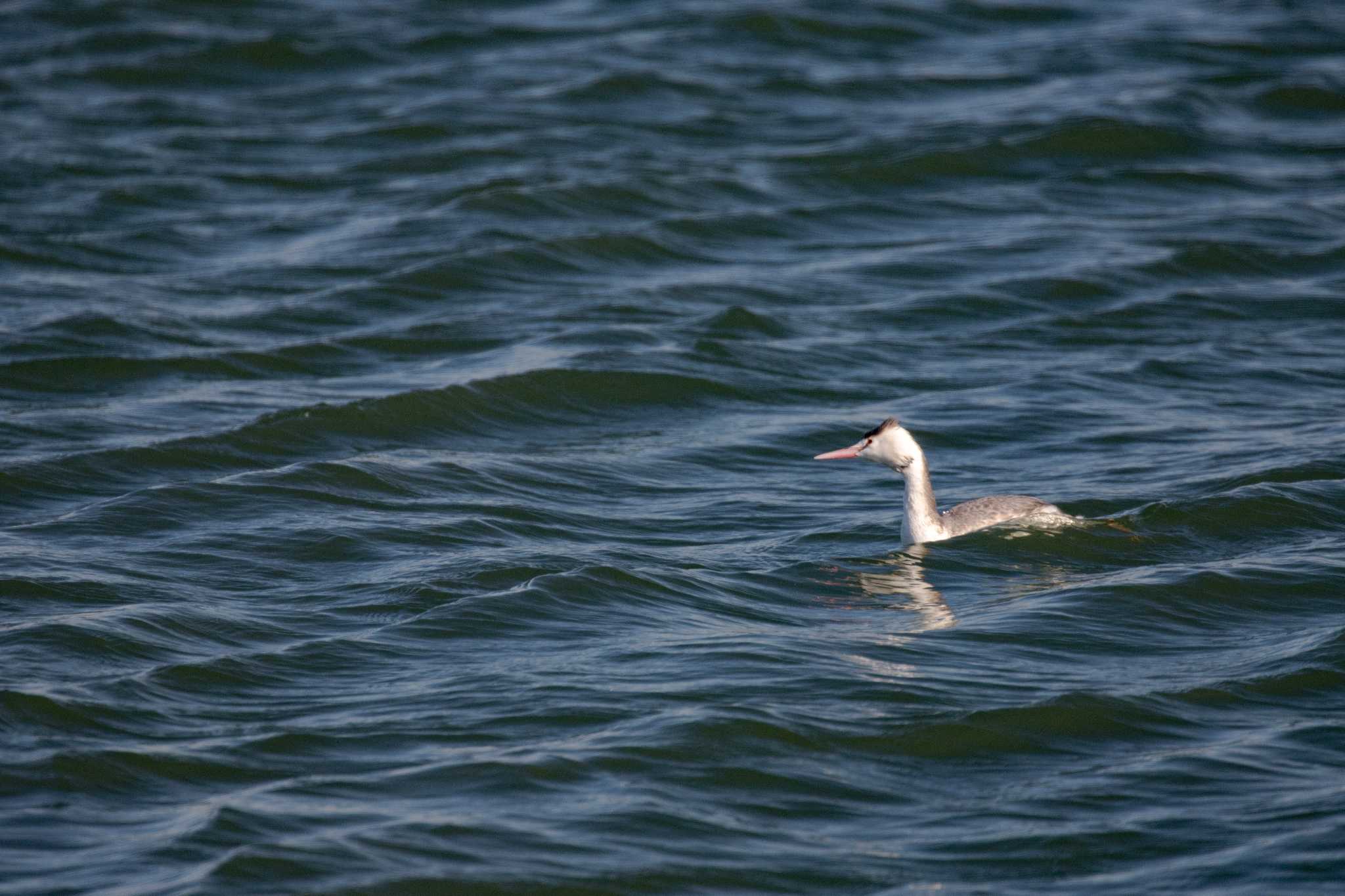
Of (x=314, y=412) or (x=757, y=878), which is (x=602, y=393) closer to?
(x=314, y=412)

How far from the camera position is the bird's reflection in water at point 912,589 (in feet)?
32.0

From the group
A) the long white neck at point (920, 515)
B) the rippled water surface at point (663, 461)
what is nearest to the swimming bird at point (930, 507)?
the long white neck at point (920, 515)

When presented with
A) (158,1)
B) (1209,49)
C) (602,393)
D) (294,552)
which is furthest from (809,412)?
(158,1)

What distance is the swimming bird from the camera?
10.8 m

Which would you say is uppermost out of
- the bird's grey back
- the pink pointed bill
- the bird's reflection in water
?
the pink pointed bill

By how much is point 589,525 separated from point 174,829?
14.8ft

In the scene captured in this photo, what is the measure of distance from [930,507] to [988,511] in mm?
359

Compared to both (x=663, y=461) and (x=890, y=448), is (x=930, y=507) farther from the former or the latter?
(x=663, y=461)

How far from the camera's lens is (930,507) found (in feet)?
35.9

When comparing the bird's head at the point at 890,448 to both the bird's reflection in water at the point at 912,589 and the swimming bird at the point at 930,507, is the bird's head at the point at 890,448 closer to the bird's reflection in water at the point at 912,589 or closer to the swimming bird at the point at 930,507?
the swimming bird at the point at 930,507

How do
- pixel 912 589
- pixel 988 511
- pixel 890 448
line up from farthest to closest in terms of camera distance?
pixel 890 448 → pixel 988 511 → pixel 912 589

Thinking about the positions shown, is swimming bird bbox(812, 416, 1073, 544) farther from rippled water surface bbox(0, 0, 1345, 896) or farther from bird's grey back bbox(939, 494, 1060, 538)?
rippled water surface bbox(0, 0, 1345, 896)

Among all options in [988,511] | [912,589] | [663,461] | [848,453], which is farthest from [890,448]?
[663,461]

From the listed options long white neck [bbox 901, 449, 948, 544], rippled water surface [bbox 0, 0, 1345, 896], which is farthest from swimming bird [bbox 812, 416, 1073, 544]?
rippled water surface [bbox 0, 0, 1345, 896]
